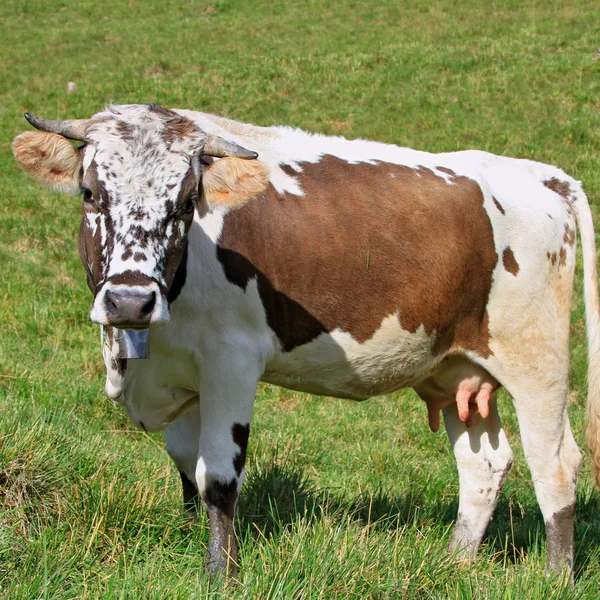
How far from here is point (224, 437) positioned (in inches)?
173

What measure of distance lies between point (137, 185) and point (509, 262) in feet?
8.07

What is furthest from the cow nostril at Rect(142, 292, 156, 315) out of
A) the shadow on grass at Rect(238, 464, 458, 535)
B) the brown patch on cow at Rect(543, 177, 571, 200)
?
the brown patch on cow at Rect(543, 177, 571, 200)

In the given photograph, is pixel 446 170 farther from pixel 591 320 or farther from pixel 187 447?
pixel 187 447

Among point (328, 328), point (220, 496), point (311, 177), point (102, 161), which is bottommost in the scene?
point (220, 496)

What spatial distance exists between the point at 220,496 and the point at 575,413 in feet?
16.3

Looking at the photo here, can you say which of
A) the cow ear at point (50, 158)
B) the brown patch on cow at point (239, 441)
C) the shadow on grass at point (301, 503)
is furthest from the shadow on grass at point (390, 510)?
the cow ear at point (50, 158)

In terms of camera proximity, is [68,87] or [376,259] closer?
[376,259]

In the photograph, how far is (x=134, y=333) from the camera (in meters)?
4.18

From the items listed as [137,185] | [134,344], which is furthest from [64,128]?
[134,344]

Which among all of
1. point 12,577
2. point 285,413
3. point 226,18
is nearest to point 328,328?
point 12,577

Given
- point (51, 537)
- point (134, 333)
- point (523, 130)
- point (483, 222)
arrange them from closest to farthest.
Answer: point (51, 537) < point (134, 333) < point (483, 222) < point (523, 130)

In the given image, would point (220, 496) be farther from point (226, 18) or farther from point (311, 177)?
point (226, 18)

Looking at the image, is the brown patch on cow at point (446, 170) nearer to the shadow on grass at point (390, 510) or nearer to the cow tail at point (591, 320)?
the cow tail at point (591, 320)

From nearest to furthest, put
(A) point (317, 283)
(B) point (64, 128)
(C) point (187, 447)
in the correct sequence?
(B) point (64, 128) < (A) point (317, 283) < (C) point (187, 447)
